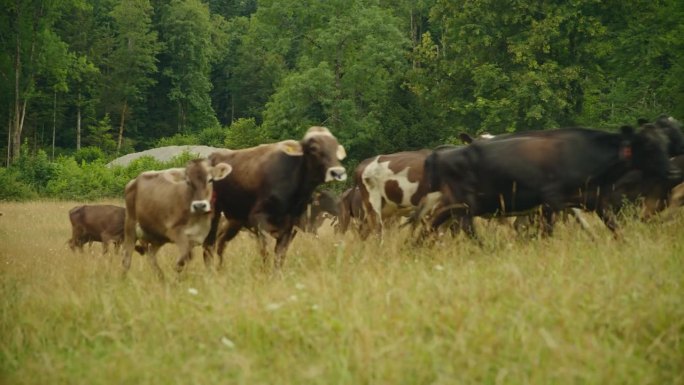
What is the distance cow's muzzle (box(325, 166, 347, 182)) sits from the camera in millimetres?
9930

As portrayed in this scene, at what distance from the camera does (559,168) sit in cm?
988

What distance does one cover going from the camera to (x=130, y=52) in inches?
2869

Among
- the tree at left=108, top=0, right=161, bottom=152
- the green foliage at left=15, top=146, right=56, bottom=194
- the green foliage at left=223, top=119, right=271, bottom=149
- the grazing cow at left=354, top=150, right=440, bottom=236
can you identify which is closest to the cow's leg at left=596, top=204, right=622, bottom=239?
the grazing cow at left=354, top=150, right=440, bottom=236

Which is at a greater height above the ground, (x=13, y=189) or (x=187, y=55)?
(x=187, y=55)

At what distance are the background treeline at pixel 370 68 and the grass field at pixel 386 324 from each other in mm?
21555

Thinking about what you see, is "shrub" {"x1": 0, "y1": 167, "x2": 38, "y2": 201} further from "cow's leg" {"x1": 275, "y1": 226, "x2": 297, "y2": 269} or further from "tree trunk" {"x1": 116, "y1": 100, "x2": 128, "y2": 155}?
"tree trunk" {"x1": 116, "y1": 100, "x2": 128, "y2": 155}

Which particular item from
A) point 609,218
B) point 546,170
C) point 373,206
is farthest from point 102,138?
point 609,218

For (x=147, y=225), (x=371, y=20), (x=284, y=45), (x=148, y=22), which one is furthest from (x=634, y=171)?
(x=148, y=22)

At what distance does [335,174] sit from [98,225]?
8276 mm

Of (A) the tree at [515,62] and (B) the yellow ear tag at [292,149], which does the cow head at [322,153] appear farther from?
(A) the tree at [515,62]

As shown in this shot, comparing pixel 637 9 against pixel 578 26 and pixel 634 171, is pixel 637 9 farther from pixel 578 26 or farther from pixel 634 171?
pixel 634 171

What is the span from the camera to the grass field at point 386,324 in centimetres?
521

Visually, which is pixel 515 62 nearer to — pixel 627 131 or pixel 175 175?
pixel 627 131

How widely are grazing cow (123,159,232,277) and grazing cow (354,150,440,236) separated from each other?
3.39 meters
